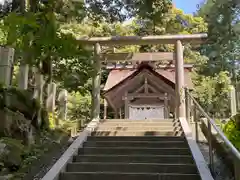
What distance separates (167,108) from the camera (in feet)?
42.9

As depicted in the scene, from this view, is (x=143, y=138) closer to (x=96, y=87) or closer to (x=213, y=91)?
(x=96, y=87)

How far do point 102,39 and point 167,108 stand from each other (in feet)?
17.7

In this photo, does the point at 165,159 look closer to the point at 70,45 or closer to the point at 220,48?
the point at 70,45

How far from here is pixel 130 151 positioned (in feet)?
17.6

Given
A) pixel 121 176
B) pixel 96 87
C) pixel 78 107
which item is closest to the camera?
pixel 121 176

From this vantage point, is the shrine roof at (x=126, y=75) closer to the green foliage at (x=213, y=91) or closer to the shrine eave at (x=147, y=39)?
the shrine eave at (x=147, y=39)

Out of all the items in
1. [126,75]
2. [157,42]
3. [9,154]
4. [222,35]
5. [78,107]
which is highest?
[222,35]

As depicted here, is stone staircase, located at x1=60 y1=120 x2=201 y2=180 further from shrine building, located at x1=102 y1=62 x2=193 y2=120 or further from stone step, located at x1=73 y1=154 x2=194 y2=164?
shrine building, located at x1=102 y1=62 x2=193 y2=120

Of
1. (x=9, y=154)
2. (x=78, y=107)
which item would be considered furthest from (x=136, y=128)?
(x=78, y=107)

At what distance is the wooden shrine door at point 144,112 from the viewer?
43.0ft

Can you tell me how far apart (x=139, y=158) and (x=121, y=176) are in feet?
2.52

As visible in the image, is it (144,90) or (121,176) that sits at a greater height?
(144,90)

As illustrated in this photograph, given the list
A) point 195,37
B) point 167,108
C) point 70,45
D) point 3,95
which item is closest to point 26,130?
point 3,95

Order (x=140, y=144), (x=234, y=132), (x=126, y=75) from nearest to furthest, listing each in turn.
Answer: (x=234, y=132)
(x=140, y=144)
(x=126, y=75)
